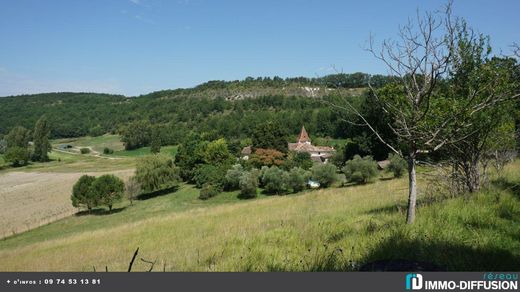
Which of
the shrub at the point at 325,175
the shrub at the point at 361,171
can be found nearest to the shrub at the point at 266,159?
the shrub at the point at 325,175

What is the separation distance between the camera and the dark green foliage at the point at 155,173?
52875 millimetres

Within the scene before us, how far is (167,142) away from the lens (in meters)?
140

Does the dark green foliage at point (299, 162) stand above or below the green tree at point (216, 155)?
below

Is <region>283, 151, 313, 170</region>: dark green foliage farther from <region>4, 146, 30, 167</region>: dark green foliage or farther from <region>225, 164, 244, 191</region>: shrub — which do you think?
<region>4, 146, 30, 167</region>: dark green foliage

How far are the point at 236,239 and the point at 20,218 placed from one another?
147 feet

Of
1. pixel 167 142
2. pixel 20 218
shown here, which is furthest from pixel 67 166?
pixel 20 218

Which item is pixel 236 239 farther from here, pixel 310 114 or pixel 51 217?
pixel 310 114

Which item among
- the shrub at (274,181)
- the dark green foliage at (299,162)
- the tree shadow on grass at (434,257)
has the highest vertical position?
the tree shadow on grass at (434,257)

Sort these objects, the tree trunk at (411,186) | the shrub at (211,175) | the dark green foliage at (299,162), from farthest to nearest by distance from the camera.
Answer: the dark green foliage at (299,162) → the shrub at (211,175) → the tree trunk at (411,186)

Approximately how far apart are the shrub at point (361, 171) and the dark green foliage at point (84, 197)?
102ft

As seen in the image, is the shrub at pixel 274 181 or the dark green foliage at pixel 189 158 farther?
the dark green foliage at pixel 189 158

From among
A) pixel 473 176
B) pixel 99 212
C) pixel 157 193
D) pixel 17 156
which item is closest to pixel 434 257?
pixel 473 176

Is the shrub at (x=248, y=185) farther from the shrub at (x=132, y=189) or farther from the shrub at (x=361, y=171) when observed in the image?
the shrub at (x=132, y=189)
